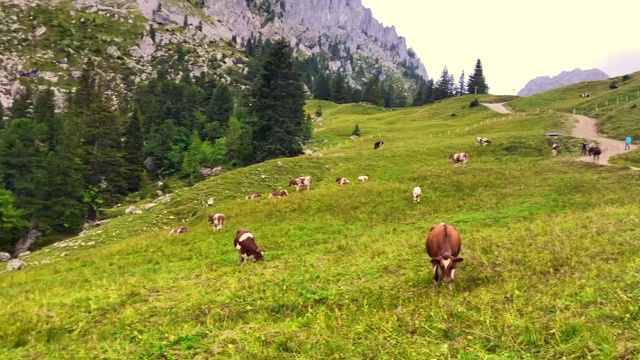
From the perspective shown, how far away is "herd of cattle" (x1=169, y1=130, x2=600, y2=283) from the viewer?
12.0 m

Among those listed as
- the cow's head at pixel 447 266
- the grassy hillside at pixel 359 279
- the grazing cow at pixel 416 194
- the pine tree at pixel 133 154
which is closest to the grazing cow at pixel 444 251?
the cow's head at pixel 447 266

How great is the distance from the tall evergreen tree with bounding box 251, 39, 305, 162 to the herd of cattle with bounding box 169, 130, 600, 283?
15633 mm

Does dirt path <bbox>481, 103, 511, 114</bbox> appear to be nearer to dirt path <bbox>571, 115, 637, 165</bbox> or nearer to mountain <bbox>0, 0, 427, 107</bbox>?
dirt path <bbox>571, 115, 637, 165</bbox>

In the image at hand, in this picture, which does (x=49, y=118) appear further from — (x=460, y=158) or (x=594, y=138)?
(x=594, y=138)

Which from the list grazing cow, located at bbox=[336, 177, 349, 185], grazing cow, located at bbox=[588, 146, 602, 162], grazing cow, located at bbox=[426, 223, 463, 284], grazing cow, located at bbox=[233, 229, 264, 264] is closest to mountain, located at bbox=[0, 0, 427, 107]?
grazing cow, located at bbox=[336, 177, 349, 185]

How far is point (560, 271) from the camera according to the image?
11.3 m

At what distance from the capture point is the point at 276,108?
5119 cm

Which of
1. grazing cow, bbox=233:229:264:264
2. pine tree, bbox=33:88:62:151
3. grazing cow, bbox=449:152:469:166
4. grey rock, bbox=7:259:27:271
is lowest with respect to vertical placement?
grey rock, bbox=7:259:27:271

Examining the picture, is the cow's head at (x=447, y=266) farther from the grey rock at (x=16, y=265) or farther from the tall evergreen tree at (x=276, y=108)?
the tall evergreen tree at (x=276, y=108)

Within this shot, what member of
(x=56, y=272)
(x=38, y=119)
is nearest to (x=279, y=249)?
(x=56, y=272)

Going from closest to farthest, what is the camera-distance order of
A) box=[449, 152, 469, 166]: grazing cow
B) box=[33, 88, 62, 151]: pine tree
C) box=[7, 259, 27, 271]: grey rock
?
1. box=[7, 259, 27, 271]: grey rock
2. box=[449, 152, 469, 166]: grazing cow
3. box=[33, 88, 62, 151]: pine tree

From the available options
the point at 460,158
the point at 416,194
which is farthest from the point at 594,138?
the point at 416,194

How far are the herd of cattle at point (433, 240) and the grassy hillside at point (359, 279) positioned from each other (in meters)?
0.60

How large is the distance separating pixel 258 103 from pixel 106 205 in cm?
2998
